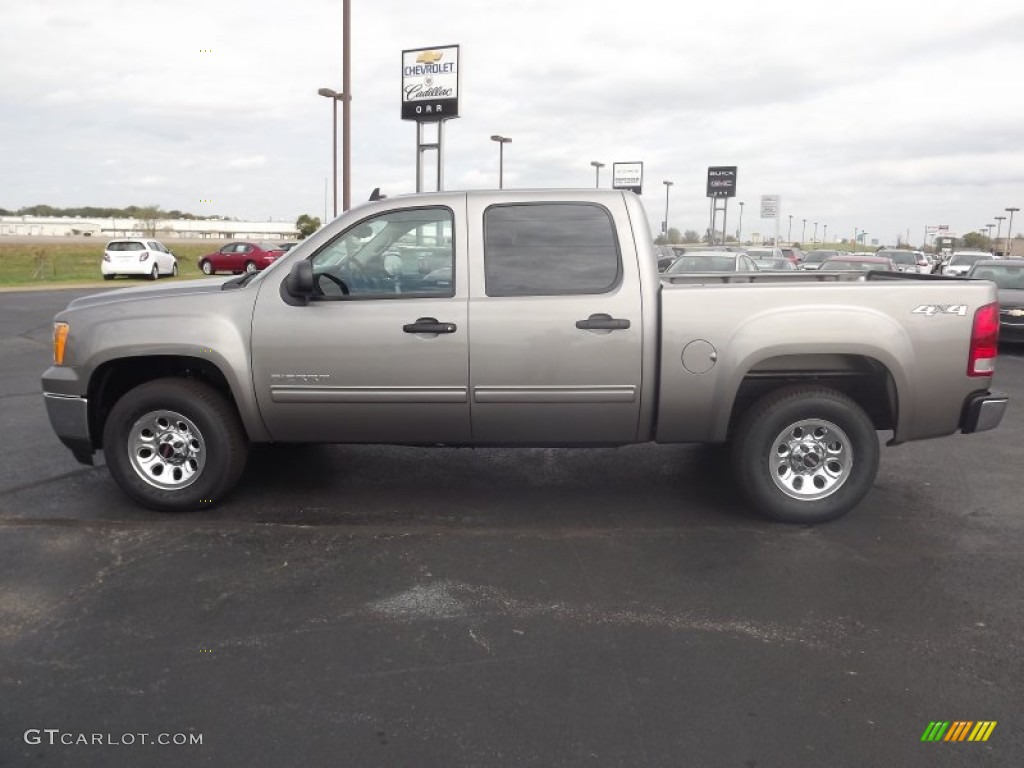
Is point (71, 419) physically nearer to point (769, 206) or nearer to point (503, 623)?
point (503, 623)

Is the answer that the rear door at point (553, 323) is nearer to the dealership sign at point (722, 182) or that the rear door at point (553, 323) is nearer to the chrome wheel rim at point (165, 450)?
the chrome wheel rim at point (165, 450)

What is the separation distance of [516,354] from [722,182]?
5121 centimetres

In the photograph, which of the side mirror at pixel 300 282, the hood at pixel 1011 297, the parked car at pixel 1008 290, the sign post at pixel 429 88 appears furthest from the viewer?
the sign post at pixel 429 88

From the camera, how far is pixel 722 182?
5300 cm

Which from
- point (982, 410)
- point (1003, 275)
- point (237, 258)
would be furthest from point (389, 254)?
point (237, 258)

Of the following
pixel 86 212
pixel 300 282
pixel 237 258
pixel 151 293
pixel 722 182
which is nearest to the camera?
pixel 300 282

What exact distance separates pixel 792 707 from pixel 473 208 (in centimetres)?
324

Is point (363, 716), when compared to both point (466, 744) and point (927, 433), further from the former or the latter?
point (927, 433)

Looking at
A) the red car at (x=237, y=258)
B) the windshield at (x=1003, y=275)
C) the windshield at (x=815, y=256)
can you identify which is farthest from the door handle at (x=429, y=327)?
the red car at (x=237, y=258)

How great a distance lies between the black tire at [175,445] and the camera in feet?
16.9

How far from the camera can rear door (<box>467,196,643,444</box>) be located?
493 centimetres

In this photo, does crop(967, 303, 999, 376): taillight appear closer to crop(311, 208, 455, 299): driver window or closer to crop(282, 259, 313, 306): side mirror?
crop(311, 208, 455, 299): driver window

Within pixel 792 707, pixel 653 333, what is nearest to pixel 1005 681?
pixel 792 707

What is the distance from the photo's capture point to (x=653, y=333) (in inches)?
195
